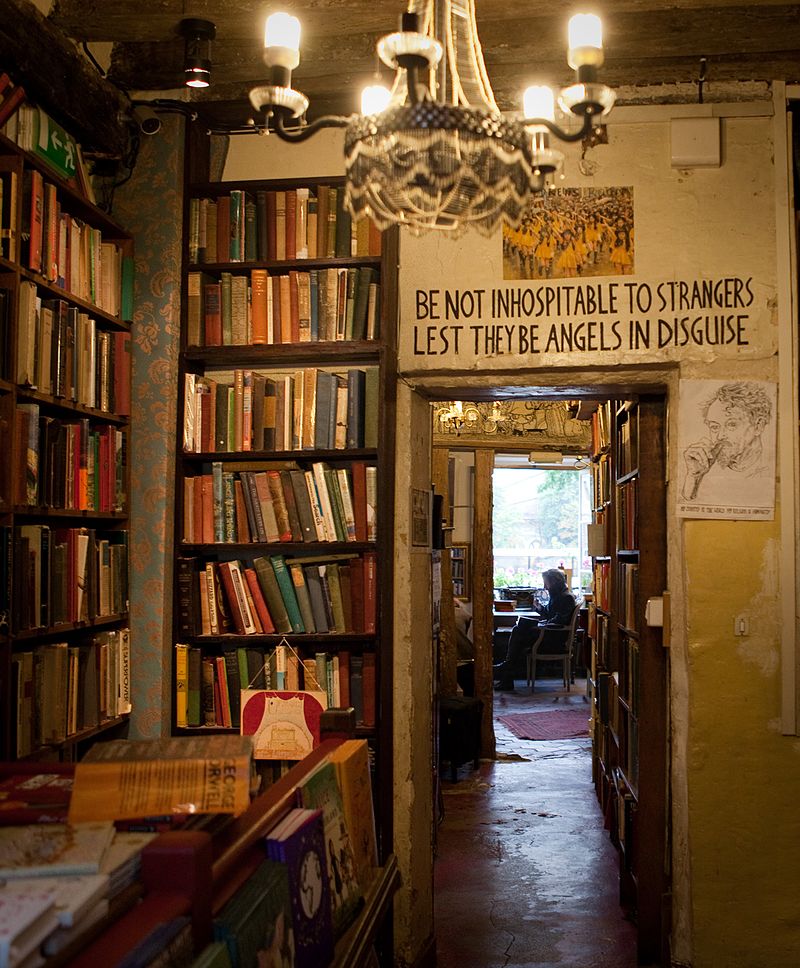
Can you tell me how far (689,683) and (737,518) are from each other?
1.90 feet

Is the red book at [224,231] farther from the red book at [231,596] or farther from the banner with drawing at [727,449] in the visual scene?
the banner with drawing at [727,449]

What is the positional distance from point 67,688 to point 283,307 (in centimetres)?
150

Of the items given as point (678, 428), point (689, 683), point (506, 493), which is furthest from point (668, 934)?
point (506, 493)

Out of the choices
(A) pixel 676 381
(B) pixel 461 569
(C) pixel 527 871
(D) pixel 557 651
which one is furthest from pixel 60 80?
(D) pixel 557 651

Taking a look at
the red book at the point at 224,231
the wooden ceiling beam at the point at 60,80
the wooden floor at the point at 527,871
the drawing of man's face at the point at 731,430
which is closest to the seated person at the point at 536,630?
the wooden floor at the point at 527,871

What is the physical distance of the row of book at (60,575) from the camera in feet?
8.53

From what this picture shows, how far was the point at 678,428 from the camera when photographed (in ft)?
10.7

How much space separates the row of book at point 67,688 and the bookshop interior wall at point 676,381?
15 cm

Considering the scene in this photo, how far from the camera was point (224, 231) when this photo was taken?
3504 millimetres

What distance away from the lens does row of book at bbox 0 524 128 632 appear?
260 centimetres

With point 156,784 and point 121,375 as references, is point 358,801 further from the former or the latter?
point 121,375

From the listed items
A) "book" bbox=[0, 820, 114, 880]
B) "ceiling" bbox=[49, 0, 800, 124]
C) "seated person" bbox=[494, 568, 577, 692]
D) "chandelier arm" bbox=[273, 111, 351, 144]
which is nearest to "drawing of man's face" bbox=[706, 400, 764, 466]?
"ceiling" bbox=[49, 0, 800, 124]

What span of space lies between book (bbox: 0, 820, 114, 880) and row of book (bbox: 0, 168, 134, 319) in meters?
1.77

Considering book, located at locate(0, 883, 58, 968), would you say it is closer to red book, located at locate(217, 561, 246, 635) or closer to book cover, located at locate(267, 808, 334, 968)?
book cover, located at locate(267, 808, 334, 968)
